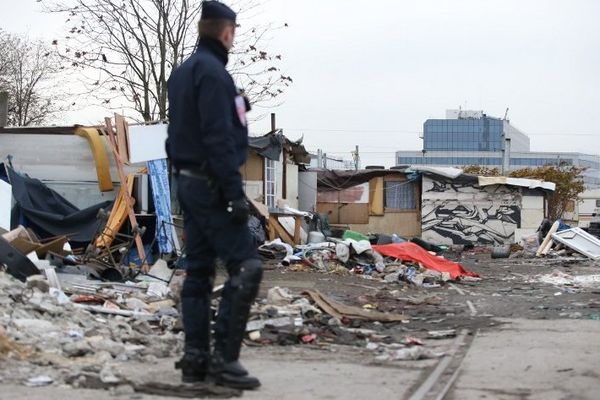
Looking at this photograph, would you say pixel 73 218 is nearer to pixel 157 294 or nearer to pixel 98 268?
pixel 98 268

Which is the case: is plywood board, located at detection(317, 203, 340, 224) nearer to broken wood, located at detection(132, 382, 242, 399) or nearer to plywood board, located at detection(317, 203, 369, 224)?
plywood board, located at detection(317, 203, 369, 224)

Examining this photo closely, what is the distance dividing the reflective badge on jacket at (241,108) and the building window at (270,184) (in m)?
18.9

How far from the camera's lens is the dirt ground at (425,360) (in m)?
4.57

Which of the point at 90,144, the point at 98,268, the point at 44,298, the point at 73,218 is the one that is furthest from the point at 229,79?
the point at 90,144

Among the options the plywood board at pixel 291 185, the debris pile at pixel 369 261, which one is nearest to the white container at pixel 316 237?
the debris pile at pixel 369 261

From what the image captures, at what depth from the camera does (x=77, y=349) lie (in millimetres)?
5469

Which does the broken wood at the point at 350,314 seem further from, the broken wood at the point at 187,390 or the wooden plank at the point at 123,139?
the wooden plank at the point at 123,139

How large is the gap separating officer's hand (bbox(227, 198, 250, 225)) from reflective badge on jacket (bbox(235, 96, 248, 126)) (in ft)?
1.55

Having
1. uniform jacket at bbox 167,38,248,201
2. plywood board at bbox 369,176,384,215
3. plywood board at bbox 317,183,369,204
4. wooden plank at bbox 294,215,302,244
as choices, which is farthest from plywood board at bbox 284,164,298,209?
uniform jacket at bbox 167,38,248,201

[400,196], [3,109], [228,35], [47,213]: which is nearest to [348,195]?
[400,196]

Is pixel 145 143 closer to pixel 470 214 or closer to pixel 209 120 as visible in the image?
pixel 209 120

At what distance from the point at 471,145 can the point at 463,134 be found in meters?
2.31

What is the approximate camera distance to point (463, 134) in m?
124

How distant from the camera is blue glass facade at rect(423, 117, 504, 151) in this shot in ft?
395
